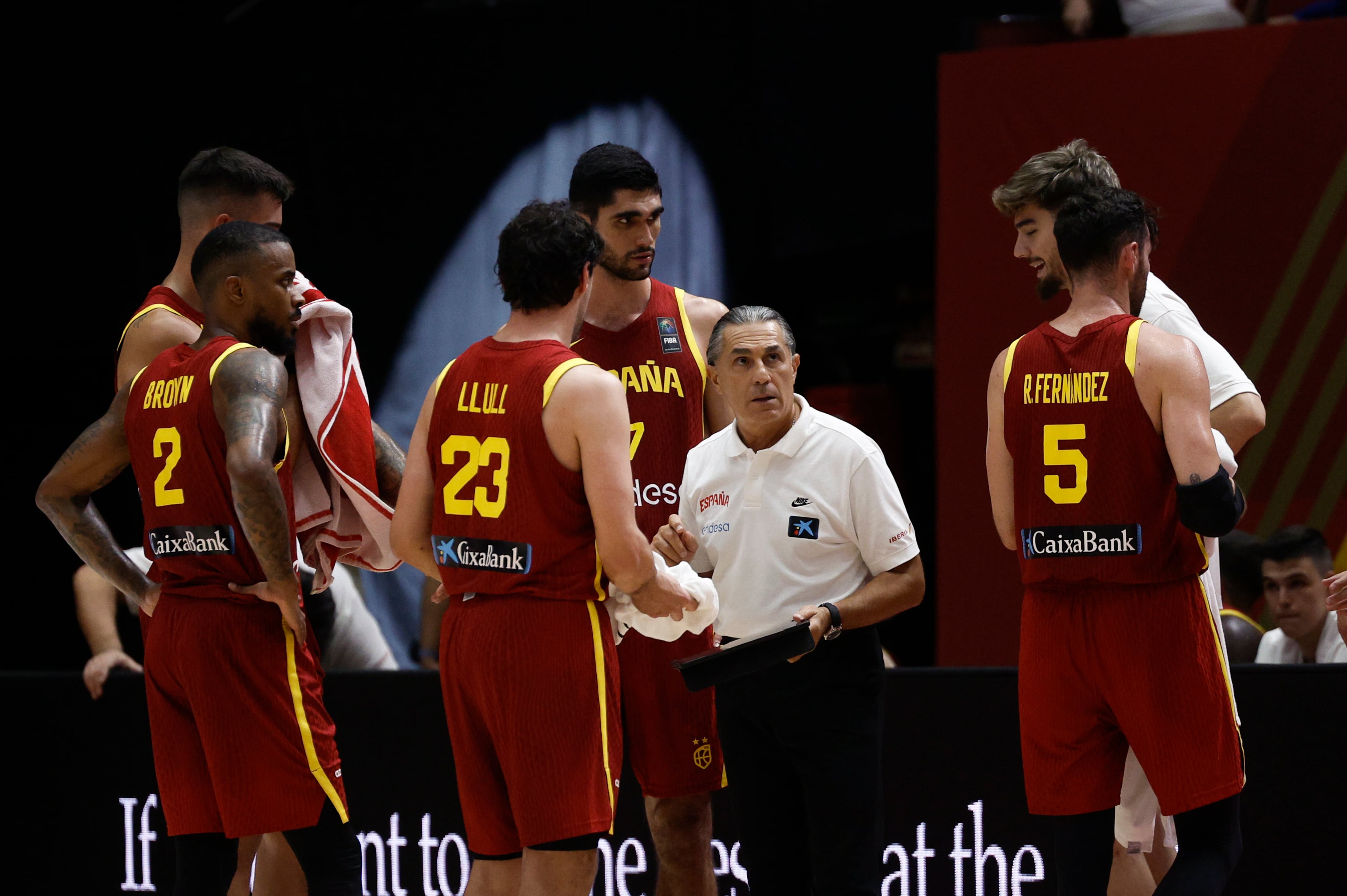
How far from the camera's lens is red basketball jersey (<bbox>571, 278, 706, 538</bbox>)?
14.3ft

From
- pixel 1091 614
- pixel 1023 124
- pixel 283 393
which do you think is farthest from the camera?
pixel 1023 124

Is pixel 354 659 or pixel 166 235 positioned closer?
pixel 354 659

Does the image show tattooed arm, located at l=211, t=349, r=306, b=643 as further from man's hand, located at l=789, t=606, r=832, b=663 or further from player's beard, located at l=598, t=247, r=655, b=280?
man's hand, located at l=789, t=606, r=832, b=663

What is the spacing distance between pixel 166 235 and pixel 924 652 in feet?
15.5

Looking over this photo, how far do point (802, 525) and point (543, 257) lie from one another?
3.20 feet

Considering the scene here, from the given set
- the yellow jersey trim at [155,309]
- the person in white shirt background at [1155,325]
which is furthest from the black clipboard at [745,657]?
the yellow jersey trim at [155,309]

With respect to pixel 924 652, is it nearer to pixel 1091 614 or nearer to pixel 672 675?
pixel 672 675

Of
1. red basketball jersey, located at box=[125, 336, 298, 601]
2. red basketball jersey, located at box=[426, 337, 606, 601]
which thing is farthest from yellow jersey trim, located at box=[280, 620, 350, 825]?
red basketball jersey, located at box=[426, 337, 606, 601]

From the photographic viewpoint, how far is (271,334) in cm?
381

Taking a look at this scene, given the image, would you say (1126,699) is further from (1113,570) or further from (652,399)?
(652,399)

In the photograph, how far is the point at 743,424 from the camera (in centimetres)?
391

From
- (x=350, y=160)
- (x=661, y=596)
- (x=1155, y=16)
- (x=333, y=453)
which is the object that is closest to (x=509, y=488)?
(x=661, y=596)

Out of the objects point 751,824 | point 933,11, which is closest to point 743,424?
point 751,824

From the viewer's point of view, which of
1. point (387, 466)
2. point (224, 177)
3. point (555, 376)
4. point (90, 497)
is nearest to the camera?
point (555, 376)
